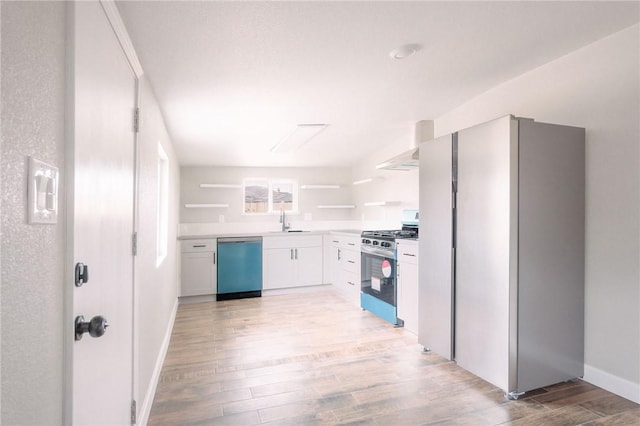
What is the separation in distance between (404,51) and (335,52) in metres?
0.47

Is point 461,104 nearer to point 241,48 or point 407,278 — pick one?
point 407,278

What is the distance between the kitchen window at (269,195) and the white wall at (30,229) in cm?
482

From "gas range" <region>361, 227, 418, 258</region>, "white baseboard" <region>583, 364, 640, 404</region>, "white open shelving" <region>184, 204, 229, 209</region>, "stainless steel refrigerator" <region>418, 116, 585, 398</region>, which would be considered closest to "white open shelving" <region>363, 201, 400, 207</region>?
"gas range" <region>361, 227, 418, 258</region>

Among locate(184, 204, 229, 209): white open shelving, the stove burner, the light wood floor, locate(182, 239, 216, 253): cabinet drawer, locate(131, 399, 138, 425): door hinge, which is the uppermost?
locate(184, 204, 229, 209): white open shelving

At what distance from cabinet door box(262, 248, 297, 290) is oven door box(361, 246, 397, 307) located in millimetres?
1300

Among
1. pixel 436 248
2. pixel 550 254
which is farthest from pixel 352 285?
pixel 550 254

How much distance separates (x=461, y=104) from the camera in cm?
357

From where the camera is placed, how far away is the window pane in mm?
5738

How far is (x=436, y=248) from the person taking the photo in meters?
2.86

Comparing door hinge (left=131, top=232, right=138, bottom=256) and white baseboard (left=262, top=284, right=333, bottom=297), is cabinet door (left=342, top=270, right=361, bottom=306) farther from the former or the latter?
door hinge (left=131, top=232, right=138, bottom=256)

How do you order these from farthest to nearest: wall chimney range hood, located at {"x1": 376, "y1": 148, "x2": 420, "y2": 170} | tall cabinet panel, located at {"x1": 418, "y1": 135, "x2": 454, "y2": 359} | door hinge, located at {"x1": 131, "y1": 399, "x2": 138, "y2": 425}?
1. wall chimney range hood, located at {"x1": 376, "y1": 148, "x2": 420, "y2": 170}
2. tall cabinet panel, located at {"x1": 418, "y1": 135, "x2": 454, "y2": 359}
3. door hinge, located at {"x1": 131, "y1": 399, "x2": 138, "y2": 425}

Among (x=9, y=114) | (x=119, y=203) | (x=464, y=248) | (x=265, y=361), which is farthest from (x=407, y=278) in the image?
(x=9, y=114)

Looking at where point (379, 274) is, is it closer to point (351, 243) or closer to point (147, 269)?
point (351, 243)

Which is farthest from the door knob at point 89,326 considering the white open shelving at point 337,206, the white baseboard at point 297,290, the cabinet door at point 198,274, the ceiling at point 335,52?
the white open shelving at point 337,206
